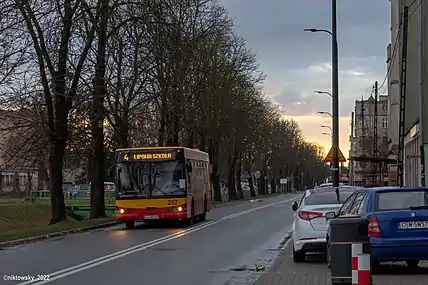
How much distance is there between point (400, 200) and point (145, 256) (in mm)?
7002

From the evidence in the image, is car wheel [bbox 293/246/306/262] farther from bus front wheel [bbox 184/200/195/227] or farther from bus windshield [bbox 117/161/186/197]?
bus front wheel [bbox 184/200/195/227]

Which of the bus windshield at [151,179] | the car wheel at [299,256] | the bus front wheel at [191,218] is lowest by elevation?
the car wheel at [299,256]

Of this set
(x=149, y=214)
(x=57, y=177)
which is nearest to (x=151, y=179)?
(x=149, y=214)

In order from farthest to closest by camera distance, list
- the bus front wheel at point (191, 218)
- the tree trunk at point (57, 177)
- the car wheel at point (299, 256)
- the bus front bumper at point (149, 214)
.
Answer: the tree trunk at point (57, 177) → the bus front wheel at point (191, 218) → the bus front bumper at point (149, 214) → the car wheel at point (299, 256)

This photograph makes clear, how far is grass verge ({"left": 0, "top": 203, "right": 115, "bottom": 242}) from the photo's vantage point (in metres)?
29.4

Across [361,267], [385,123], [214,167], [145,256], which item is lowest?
[145,256]

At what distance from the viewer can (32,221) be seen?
149 ft

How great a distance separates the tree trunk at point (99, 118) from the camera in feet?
106

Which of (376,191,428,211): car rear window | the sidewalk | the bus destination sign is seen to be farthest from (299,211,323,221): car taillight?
the bus destination sign

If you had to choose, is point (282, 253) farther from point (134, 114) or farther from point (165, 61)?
point (134, 114)

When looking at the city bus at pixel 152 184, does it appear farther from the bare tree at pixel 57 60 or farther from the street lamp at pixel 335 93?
the street lamp at pixel 335 93

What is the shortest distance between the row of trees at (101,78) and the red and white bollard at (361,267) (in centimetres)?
1769

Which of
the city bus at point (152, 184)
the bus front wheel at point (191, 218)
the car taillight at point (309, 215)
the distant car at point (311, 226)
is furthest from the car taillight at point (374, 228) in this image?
the bus front wheel at point (191, 218)

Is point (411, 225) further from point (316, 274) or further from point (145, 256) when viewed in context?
point (145, 256)
